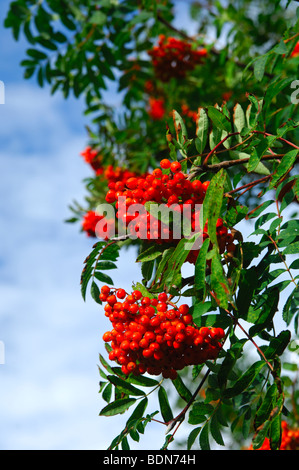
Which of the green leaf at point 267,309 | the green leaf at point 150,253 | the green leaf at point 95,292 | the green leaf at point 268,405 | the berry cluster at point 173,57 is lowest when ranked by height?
the green leaf at point 268,405

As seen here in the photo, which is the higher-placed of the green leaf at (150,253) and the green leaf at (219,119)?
the green leaf at (219,119)

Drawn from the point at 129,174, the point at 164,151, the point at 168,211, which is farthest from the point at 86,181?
the point at 168,211

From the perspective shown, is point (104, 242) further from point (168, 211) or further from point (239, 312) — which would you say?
point (239, 312)

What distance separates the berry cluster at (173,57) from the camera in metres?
3.91

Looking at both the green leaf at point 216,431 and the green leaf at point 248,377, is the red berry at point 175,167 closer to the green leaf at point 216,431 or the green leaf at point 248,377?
the green leaf at point 248,377

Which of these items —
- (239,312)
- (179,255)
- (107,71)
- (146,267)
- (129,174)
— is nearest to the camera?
(179,255)

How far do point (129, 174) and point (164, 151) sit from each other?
0.33 metres

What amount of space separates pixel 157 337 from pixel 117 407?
1.33 ft

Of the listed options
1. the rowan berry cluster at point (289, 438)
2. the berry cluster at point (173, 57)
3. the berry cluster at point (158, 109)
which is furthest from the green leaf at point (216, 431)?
the berry cluster at point (158, 109)

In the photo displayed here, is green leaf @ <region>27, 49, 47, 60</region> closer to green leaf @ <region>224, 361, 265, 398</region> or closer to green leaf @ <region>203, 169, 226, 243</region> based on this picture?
green leaf @ <region>203, 169, 226, 243</region>

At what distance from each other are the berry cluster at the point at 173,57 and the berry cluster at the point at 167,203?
8.85 ft

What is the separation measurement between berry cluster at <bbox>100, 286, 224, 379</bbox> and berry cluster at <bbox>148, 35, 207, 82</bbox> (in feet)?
9.56

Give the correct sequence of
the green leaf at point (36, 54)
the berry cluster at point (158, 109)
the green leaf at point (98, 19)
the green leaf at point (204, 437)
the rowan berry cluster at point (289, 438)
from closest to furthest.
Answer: the green leaf at point (204, 437) < the rowan berry cluster at point (289, 438) < the green leaf at point (98, 19) < the green leaf at point (36, 54) < the berry cluster at point (158, 109)
